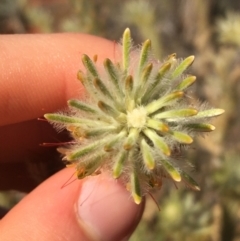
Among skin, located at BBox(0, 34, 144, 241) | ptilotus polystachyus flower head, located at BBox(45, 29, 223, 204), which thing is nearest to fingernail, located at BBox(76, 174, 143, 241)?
skin, located at BBox(0, 34, 144, 241)

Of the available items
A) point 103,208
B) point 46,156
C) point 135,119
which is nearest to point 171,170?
point 135,119

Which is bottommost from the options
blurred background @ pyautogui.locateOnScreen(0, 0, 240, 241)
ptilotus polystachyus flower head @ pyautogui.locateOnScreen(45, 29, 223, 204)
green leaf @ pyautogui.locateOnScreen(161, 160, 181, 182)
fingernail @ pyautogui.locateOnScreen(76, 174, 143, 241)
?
blurred background @ pyautogui.locateOnScreen(0, 0, 240, 241)

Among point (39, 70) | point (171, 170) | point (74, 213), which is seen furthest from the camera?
point (39, 70)

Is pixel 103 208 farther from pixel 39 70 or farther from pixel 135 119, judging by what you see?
pixel 39 70

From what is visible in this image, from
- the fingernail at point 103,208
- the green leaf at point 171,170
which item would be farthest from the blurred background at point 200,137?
the green leaf at point 171,170

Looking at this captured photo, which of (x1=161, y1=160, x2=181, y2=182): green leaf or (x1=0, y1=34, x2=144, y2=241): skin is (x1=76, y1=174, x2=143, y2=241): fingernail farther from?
(x1=161, y1=160, x2=181, y2=182): green leaf

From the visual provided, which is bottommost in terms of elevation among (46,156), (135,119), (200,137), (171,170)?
(200,137)
